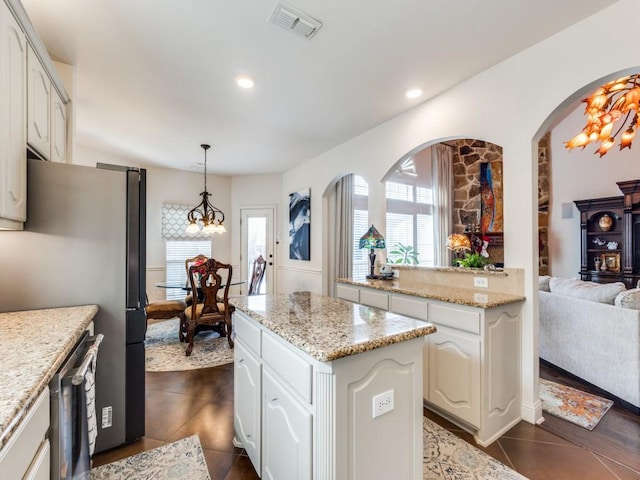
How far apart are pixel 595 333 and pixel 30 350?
382 centimetres

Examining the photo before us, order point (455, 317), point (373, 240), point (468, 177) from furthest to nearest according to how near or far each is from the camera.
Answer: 1. point (468, 177)
2. point (373, 240)
3. point (455, 317)

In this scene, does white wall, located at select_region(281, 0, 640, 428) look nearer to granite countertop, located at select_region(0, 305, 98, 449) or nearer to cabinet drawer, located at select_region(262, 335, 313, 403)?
cabinet drawer, located at select_region(262, 335, 313, 403)

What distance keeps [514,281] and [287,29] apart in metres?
2.40

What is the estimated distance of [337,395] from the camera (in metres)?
1.05

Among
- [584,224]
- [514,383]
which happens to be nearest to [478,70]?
[514,383]

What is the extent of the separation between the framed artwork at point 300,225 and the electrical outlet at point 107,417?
11.5ft

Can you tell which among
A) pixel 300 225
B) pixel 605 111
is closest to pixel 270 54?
pixel 605 111

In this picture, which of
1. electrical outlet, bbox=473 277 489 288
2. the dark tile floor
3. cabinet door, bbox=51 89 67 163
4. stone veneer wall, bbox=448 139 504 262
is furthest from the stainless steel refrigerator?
stone veneer wall, bbox=448 139 504 262

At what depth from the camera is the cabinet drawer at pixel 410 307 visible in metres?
2.28

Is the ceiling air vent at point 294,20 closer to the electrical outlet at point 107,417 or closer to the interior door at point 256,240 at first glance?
the electrical outlet at point 107,417

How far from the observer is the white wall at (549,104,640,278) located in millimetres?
5133

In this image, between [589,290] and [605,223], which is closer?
[589,290]

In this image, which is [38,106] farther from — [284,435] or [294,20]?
[284,435]

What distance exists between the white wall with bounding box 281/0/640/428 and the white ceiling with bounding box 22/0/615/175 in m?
0.10
